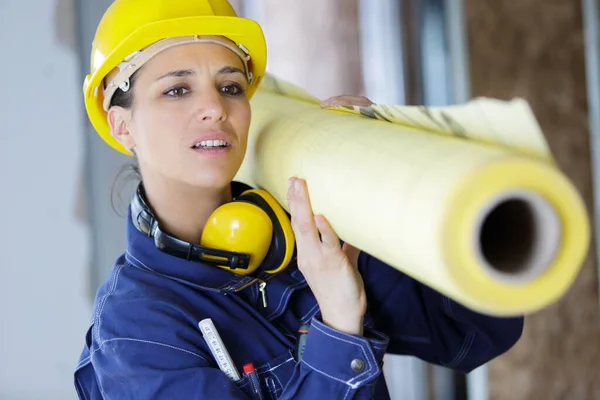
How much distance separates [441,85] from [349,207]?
2109mm

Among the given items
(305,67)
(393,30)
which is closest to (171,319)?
(305,67)

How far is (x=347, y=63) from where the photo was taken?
2.94 m

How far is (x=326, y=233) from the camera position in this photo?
3.66ft

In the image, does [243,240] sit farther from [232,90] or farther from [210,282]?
[232,90]

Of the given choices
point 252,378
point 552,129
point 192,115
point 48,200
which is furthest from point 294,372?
point 552,129

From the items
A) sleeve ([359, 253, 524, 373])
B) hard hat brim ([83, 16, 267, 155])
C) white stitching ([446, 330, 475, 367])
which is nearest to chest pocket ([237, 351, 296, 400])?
sleeve ([359, 253, 524, 373])

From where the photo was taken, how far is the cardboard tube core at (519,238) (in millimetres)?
743

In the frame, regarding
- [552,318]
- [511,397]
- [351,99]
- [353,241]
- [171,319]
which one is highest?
[351,99]

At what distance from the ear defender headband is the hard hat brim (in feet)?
1.03

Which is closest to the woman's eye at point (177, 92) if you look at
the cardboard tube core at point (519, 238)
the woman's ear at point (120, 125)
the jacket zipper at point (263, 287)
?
the woman's ear at point (120, 125)

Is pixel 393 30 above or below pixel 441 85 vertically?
above

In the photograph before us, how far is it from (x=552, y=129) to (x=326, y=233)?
221 cm

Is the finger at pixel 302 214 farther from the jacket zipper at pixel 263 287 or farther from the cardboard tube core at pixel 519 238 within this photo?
the cardboard tube core at pixel 519 238

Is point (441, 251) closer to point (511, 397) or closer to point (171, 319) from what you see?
point (171, 319)
